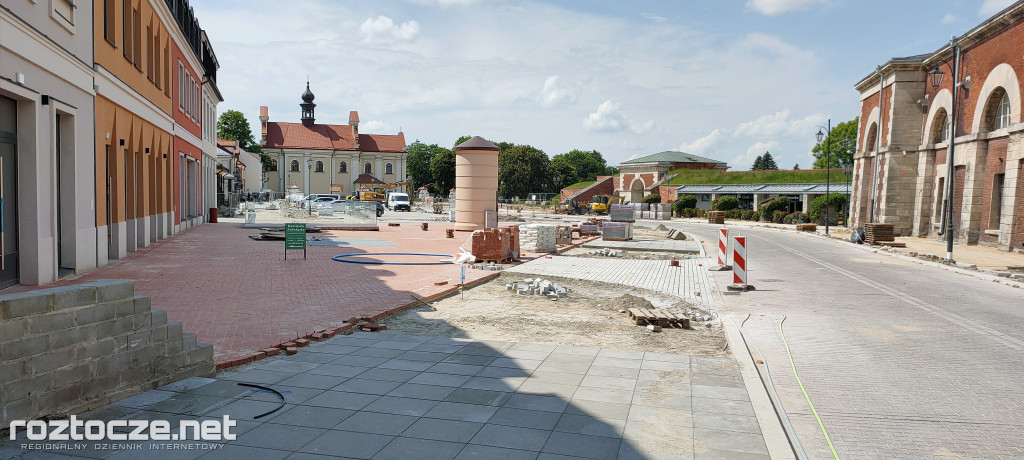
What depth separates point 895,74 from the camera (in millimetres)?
35250

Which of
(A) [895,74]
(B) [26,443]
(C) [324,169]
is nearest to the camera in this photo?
(B) [26,443]

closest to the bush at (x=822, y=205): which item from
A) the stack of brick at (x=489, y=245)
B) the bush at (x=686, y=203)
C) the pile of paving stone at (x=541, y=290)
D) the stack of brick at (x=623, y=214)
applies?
the bush at (x=686, y=203)

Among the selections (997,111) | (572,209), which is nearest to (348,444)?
(997,111)

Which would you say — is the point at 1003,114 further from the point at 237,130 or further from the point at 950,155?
the point at 237,130

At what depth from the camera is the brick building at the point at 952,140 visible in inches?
984

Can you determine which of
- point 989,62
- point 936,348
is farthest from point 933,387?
point 989,62

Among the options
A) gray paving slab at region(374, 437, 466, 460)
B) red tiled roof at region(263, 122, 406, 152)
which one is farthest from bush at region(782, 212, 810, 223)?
red tiled roof at region(263, 122, 406, 152)

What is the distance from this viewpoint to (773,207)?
53.8 meters

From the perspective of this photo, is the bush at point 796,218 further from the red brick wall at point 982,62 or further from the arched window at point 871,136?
the red brick wall at point 982,62

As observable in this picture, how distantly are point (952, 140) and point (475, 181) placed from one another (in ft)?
60.4

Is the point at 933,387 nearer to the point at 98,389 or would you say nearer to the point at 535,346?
the point at 535,346

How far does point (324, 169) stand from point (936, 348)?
9485 cm

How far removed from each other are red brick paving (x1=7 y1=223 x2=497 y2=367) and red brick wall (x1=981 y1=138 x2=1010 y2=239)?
22.9 metres

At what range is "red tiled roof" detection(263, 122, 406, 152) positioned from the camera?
96000 mm
